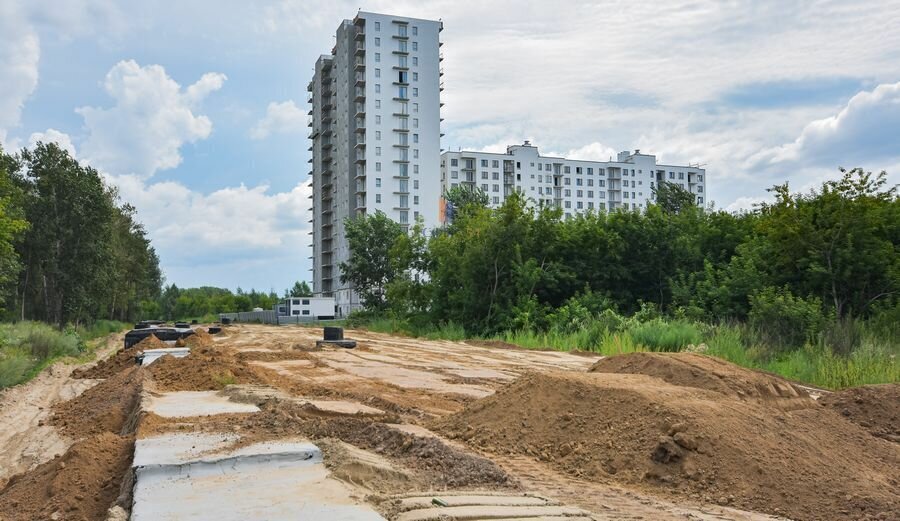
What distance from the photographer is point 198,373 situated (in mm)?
11930

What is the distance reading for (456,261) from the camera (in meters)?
33.1

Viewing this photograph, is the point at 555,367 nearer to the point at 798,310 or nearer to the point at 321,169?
the point at 798,310

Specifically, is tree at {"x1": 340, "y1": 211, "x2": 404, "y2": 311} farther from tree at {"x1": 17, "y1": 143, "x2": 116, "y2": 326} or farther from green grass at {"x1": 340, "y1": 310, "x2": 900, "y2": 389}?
green grass at {"x1": 340, "y1": 310, "x2": 900, "y2": 389}

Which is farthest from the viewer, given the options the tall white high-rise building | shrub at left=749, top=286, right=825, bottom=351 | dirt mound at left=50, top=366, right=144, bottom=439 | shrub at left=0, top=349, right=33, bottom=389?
the tall white high-rise building

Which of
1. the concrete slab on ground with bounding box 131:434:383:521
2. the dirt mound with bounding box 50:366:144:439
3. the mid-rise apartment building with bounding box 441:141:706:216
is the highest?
the mid-rise apartment building with bounding box 441:141:706:216

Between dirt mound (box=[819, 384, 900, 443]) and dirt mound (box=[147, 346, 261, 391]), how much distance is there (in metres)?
8.39

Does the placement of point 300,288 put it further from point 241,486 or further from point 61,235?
point 241,486

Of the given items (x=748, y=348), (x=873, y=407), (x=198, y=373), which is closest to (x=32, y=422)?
(x=198, y=373)

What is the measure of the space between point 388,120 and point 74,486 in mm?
86517

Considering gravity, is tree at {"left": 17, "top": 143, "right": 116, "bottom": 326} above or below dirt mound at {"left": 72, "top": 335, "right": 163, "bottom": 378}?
above

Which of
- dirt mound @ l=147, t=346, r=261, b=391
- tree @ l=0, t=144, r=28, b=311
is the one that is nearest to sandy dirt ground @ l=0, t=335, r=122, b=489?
dirt mound @ l=147, t=346, r=261, b=391

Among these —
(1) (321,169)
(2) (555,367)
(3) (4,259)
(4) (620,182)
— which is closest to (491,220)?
(2) (555,367)

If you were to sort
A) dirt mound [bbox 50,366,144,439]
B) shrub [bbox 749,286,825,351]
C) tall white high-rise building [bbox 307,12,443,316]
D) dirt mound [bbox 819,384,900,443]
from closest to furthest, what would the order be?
dirt mound [bbox 819,384,900,443]
dirt mound [bbox 50,366,144,439]
shrub [bbox 749,286,825,351]
tall white high-rise building [bbox 307,12,443,316]

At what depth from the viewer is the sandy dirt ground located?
8.65m
